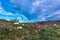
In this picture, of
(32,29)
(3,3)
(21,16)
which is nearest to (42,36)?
(32,29)

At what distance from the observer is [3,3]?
7234 mm

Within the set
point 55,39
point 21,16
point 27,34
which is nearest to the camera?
point 55,39

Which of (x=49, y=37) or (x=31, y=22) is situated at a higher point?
(x=31, y=22)

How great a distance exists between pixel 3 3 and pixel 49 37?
1876 millimetres

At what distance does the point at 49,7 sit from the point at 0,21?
1.56m

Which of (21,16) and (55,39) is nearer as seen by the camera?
(55,39)

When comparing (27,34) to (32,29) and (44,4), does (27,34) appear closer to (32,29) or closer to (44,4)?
(32,29)

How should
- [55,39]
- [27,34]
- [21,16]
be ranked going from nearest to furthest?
[55,39], [27,34], [21,16]

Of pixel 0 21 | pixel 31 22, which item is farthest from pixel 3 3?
pixel 31 22

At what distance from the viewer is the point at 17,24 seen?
705 cm

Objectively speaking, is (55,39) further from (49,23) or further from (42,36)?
(49,23)

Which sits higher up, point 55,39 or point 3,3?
point 3,3

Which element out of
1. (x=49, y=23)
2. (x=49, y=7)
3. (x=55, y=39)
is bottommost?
(x=55, y=39)

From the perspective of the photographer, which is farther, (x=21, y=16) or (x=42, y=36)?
(x=21, y=16)
